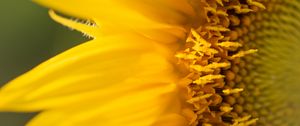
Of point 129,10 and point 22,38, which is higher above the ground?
point 22,38

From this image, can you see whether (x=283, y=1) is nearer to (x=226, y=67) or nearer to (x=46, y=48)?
(x=226, y=67)

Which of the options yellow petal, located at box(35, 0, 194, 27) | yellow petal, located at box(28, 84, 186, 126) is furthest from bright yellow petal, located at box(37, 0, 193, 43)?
yellow petal, located at box(28, 84, 186, 126)

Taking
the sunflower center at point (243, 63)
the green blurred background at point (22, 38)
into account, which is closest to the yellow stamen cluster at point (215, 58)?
the sunflower center at point (243, 63)

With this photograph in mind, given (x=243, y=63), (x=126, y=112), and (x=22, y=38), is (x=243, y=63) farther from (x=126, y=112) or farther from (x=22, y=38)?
(x=22, y=38)

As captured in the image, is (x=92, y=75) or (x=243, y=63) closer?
(x=92, y=75)

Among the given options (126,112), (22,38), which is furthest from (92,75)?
(22,38)

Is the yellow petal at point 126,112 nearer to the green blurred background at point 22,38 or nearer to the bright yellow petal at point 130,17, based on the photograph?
the bright yellow petal at point 130,17

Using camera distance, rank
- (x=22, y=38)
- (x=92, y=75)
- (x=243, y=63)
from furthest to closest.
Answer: (x=22, y=38), (x=243, y=63), (x=92, y=75)
